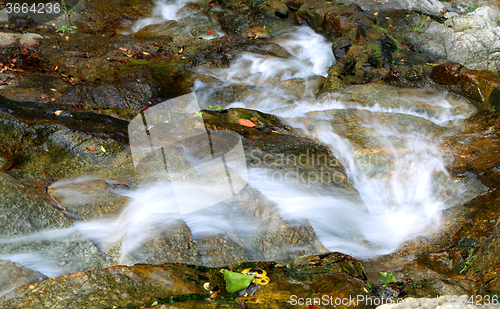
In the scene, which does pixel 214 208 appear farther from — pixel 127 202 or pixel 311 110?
pixel 311 110

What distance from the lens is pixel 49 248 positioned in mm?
3238

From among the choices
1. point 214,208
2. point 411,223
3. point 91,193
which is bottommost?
point 411,223

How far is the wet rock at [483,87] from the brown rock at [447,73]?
14cm

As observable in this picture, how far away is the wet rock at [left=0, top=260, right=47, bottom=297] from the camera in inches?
108

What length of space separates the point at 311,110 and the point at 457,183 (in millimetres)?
3261

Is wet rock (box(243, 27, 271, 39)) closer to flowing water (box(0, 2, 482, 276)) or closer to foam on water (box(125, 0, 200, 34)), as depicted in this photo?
flowing water (box(0, 2, 482, 276))

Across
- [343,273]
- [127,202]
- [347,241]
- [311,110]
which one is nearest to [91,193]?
[127,202]

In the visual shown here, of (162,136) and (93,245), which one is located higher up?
(162,136)

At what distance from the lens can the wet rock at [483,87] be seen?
21.0 feet

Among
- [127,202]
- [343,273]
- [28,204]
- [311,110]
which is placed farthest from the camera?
[311,110]

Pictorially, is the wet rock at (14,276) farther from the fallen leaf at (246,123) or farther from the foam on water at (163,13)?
the foam on water at (163,13)

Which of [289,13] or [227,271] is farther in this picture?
[289,13]

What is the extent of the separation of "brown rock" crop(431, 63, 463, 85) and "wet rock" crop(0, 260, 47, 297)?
8.09 metres

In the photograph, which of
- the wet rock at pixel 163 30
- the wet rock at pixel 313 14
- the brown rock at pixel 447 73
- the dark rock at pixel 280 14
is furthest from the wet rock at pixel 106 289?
the dark rock at pixel 280 14
